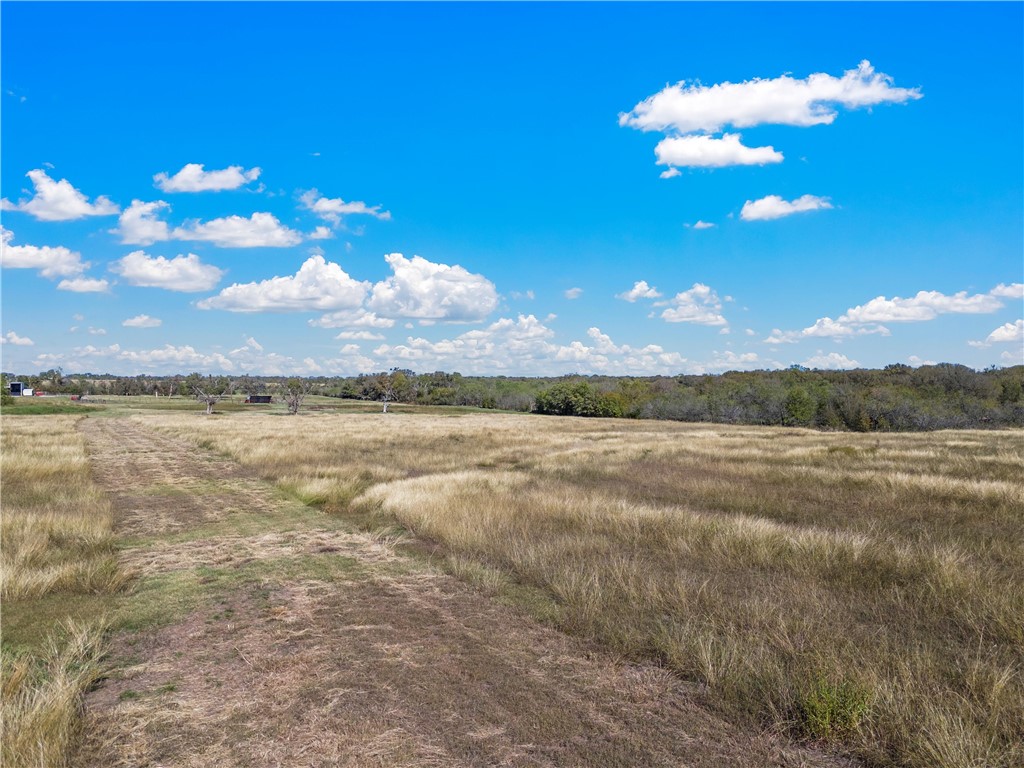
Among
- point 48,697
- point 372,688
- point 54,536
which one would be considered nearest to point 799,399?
point 54,536

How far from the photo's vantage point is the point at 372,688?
515 centimetres

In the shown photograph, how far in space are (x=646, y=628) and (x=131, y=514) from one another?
12.3 meters

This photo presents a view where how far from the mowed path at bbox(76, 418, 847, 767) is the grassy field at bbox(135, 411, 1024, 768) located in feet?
1.62

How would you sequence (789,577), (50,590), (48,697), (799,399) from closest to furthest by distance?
(48,697), (50,590), (789,577), (799,399)

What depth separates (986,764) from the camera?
387cm

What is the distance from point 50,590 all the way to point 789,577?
10.2 metres

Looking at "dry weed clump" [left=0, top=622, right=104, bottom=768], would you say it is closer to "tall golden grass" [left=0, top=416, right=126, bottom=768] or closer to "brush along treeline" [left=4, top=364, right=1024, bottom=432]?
"tall golden grass" [left=0, top=416, right=126, bottom=768]

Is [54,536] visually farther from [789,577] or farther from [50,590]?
[789,577]

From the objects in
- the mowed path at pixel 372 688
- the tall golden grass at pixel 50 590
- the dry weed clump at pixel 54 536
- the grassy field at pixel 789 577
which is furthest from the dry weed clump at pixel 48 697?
the grassy field at pixel 789 577

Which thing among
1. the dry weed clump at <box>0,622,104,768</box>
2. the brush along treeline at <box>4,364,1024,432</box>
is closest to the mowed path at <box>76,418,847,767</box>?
the dry weed clump at <box>0,622,104,768</box>

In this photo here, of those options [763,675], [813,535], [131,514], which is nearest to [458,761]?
[763,675]

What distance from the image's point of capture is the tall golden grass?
416 centimetres

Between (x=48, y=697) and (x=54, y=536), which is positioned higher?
(x=48, y=697)

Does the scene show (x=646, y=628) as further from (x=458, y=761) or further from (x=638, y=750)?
(x=458, y=761)
